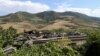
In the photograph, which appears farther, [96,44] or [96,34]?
[96,34]

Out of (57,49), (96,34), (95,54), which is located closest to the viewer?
(95,54)

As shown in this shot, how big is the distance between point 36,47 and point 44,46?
6.76 ft

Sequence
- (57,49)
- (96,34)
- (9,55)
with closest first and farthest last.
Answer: (9,55) < (57,49) < (96,34)

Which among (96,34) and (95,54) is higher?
(95,54)

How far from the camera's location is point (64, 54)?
6034 centimetres

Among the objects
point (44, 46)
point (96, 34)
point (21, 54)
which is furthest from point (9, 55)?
point (96, 34)

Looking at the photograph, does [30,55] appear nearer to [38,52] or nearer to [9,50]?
[38,52]

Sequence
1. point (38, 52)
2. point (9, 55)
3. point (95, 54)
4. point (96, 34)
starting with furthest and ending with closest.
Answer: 1. point (96, 34)
2. point (38, 52)
3. point (9, 55)
4. point (95, 54)

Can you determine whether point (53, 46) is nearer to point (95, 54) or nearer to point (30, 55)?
point (30, 55)

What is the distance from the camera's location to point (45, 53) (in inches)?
2272

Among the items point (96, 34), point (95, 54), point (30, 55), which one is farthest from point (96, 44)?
point (96, 34)

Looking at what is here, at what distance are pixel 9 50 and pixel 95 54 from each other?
35657mm

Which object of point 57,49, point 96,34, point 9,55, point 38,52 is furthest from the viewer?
point 96,34

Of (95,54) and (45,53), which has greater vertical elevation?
(95,54)
